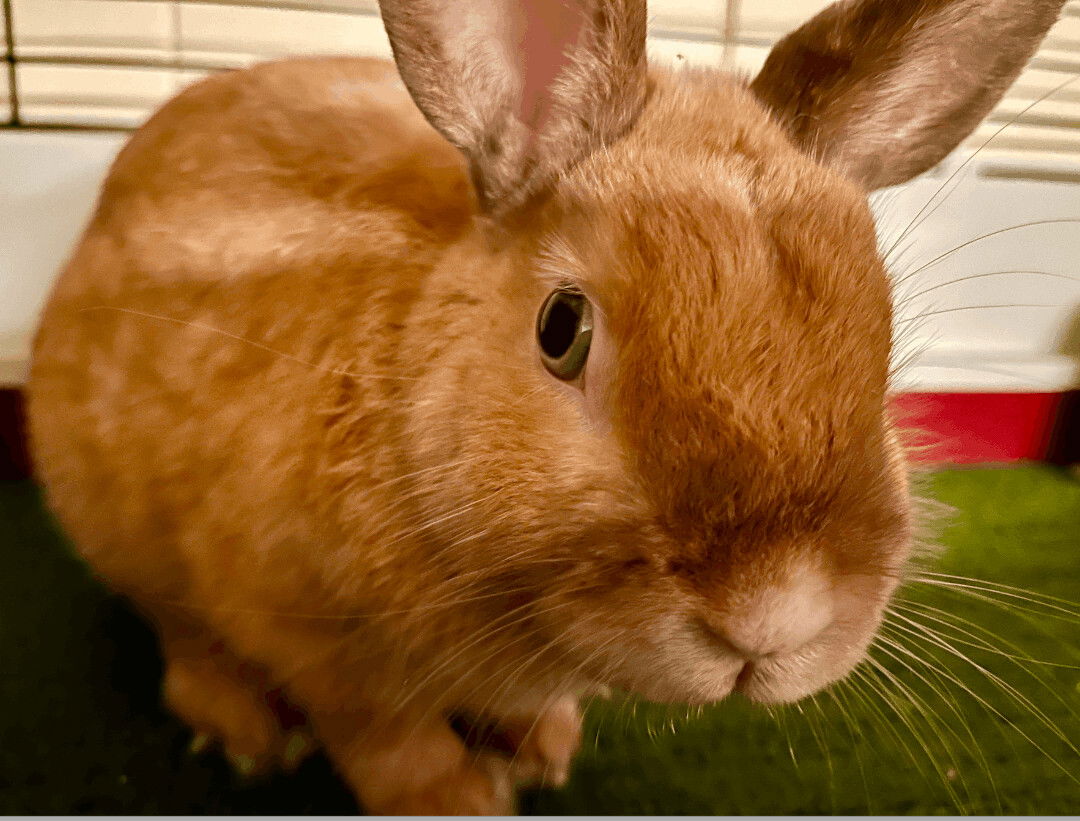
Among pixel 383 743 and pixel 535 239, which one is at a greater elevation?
pixel 535 239

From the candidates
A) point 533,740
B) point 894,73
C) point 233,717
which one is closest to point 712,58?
point 894,73

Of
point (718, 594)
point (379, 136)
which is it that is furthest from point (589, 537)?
point (379, 136)

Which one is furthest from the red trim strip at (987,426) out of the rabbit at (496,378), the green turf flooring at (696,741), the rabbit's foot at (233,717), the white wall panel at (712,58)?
the rabbit's foot at (233,717)

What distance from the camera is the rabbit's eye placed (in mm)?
601

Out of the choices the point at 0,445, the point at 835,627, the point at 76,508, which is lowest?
the point at 0,445

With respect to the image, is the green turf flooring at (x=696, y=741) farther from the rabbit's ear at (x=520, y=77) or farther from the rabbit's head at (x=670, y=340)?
the rabbit's ear at (x=520, y=77)

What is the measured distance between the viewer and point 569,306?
0.62 metres

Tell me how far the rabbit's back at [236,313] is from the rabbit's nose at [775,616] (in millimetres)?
347

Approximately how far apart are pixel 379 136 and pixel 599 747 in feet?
2.42

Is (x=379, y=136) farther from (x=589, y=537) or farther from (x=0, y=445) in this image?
(x=0, y=445)

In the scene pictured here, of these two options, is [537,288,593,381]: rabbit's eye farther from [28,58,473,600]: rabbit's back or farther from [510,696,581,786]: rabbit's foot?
[510,696,581,786]: rabbit's foot

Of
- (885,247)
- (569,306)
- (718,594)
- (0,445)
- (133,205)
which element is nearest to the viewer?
(718,594)

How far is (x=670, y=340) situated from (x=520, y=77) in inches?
12.2

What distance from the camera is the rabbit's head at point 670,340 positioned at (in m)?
0.53
